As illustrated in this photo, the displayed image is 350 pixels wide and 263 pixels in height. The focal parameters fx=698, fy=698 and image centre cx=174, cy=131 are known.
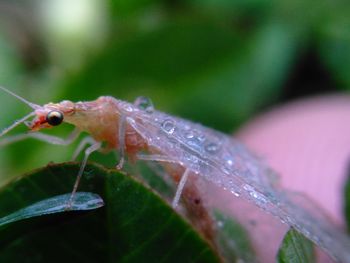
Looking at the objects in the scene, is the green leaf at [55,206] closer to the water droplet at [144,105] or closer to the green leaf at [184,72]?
the water droplet at [144,105]

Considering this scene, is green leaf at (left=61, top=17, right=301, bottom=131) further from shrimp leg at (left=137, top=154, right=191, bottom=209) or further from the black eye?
shrimp leg at (left=137, top=154, right=191, bottom=209)

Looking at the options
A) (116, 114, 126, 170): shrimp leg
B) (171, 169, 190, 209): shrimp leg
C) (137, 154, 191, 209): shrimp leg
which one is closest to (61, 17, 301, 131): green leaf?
(116, 114, 126, 170): shrimp leg

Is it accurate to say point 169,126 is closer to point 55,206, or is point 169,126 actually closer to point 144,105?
point 144,105

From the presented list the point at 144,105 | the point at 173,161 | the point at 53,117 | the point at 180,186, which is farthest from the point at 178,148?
the point at 53,117

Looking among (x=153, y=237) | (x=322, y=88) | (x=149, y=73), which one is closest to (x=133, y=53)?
(x=149, y=73)

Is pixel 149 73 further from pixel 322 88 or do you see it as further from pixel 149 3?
pixel 322 88

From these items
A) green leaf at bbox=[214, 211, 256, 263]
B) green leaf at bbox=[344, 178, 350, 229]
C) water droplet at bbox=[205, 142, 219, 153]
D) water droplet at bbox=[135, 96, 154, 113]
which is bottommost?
green leaf at bbox=[214, 211, 256, 263]

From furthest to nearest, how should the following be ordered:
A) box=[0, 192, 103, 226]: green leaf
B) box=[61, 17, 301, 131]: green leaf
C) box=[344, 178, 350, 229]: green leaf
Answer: box=[61, 17, 301, 131]: green leaf < box=[344, 178, 350, 229]: green leaf < box=[0, 192, 103, 226]: green leaf
